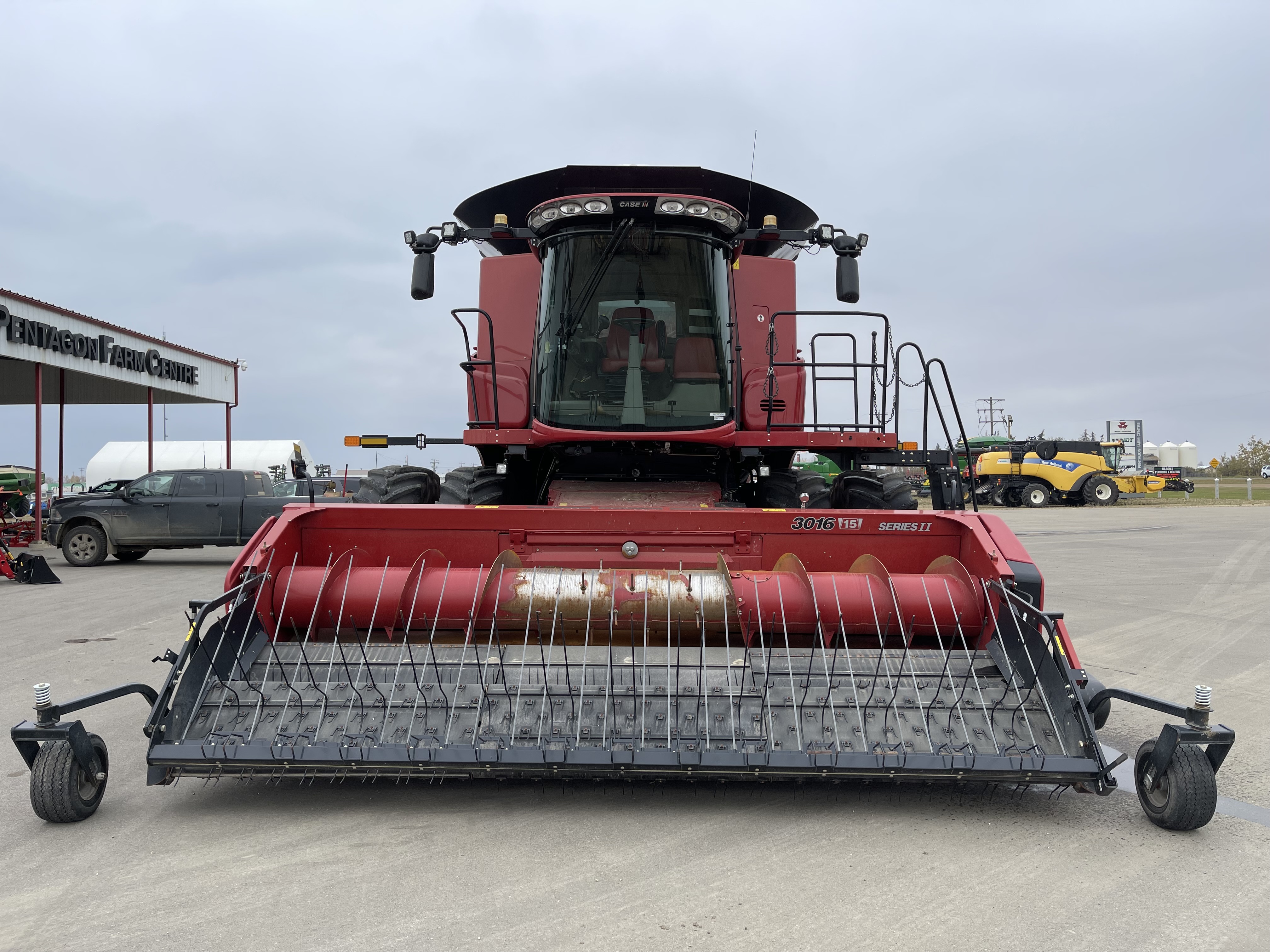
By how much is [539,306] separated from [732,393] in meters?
1.40

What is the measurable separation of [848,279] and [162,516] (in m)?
13.4

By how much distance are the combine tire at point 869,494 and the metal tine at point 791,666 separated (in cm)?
188

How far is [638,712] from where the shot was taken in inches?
144

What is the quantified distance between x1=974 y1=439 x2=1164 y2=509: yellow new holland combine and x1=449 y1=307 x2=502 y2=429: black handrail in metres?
32.8

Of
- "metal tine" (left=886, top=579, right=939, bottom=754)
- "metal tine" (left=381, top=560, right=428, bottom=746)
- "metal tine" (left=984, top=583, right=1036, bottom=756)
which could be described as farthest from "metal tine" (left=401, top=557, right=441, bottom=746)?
"metal tine" (left=984, top=583, right=1036, bottom=756)

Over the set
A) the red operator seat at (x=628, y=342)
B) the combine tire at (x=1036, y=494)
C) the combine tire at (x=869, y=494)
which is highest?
the red operator seat at (x=628, y=342)

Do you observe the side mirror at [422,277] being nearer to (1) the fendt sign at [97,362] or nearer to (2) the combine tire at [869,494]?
(2) the combine tire at [869,494]

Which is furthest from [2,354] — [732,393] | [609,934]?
[609,934]

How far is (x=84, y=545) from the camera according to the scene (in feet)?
51.7

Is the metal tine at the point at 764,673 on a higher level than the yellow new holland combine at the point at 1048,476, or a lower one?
lower

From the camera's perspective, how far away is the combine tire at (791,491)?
257 inches

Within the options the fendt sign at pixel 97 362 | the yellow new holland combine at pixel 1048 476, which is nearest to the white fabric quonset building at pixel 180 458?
the fendt sign at pixel 97 362

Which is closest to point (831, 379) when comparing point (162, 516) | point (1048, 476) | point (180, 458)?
point (162, 516)

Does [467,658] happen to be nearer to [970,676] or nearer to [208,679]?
[208,679]
